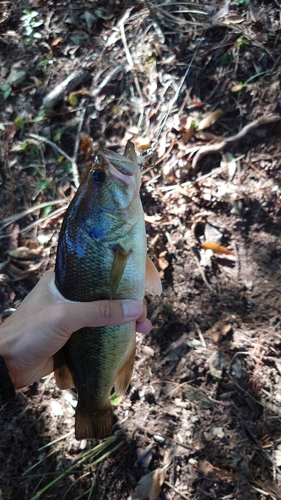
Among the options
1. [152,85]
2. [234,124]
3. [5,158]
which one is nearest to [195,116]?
[234,124]

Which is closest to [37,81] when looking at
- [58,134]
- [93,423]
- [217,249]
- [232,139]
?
[58,134]

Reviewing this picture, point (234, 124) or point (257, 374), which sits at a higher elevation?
point (234, 124)

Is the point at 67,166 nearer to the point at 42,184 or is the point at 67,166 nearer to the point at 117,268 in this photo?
the point at 42,184

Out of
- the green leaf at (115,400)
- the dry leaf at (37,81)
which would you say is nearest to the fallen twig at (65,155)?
the dry leaf at (37,81)

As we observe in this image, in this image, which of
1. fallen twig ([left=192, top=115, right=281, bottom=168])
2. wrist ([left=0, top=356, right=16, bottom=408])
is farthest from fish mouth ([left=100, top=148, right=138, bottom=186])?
fallen twig ([left=192, top=115, right=281, bottom=168])

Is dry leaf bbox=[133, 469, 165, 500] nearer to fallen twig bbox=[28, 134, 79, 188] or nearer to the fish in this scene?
the fish

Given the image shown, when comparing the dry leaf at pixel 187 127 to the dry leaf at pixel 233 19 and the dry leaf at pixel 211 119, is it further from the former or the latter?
the dry leaf at pixel 233 19

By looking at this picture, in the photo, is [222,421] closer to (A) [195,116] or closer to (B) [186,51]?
(A) [195,116]
